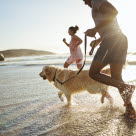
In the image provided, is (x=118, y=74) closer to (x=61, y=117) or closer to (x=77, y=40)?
(x=61, y=117)

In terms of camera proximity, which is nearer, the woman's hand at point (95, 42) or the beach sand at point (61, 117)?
the beach sand at point (61, 117)

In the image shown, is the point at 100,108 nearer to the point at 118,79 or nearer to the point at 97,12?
the point at 118,79

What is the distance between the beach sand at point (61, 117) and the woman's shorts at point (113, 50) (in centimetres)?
100

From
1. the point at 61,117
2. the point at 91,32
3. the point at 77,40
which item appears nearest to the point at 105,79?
the point at 91,32

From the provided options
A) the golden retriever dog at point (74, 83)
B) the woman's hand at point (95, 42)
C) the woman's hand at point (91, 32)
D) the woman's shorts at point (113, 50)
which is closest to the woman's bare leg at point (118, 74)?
the woman's shorts at point (113, 50)

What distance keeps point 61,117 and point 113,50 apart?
1601 mm

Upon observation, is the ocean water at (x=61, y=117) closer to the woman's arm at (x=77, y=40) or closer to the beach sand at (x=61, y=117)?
the beach sand at (x=61, y=117)

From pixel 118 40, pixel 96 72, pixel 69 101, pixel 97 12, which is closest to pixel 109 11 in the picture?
pixel 97 12

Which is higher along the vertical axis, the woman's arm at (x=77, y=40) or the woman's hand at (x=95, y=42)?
the woman's hand at (x=95, y=42)

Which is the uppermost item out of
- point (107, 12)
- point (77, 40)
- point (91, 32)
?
point (107, 12)

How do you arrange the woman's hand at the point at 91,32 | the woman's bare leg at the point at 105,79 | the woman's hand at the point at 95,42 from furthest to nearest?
the woman's hand at the point at 95,42 → the woman's bare leg at the point at 105,79 → the woman's hand at the point at 91,32

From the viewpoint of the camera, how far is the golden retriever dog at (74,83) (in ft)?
17.2

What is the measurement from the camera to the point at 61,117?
4391mm

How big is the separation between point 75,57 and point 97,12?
421 cm
